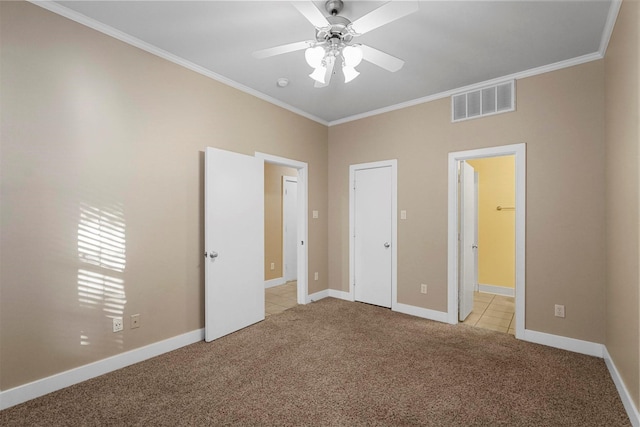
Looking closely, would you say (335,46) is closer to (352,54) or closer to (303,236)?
(352,54)

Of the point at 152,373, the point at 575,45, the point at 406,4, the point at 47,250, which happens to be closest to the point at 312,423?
the point at 152,373

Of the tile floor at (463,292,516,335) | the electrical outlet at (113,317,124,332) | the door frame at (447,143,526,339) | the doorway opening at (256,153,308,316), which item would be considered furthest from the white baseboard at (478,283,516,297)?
the electrical outlet at (113,317,124,332)

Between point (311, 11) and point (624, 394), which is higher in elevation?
point (311, 11)

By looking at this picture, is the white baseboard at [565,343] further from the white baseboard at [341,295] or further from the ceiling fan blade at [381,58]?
the ceiling fan blade at [381,58]

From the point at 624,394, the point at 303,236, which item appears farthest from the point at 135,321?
the point at 624,394

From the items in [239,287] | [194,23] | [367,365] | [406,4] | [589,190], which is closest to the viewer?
[406,4]

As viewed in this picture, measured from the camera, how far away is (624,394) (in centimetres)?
199

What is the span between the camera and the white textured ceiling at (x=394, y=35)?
2.14 meters

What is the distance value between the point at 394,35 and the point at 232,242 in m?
2.51

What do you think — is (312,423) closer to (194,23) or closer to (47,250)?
(47,250)

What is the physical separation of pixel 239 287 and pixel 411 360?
1.90 meters

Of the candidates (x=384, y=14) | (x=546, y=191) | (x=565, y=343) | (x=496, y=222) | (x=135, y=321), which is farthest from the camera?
(x=496, y=222)

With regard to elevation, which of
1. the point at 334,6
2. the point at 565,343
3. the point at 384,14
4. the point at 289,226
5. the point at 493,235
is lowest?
the point at 565,343

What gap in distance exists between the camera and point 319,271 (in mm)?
4598
